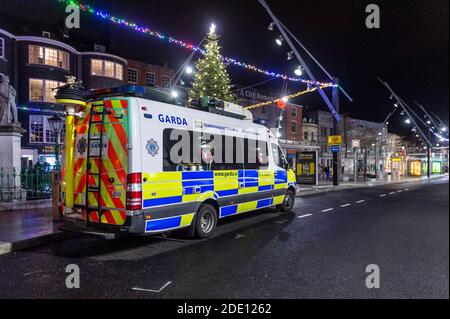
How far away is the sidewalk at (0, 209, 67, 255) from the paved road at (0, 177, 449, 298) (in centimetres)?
28

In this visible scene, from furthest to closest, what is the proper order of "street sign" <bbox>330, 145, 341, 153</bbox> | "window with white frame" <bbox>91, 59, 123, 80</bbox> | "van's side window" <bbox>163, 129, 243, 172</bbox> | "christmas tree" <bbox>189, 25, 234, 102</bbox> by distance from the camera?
"window with white frame" <bbox>91, 59, 123, 80</bbox>
"street sign" <bbox>330, 145, 341, 153</bbox>
"christmas tree" <bbox>189, 25, 234, 102</bbox>
"van's side window" <bbox>163, 129, 243, 172</bbox>

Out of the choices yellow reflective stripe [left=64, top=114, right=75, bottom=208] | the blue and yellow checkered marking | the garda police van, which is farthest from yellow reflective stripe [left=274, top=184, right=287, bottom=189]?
yellow reflective stripe [left=64, top=114, right=75, bottom=208]

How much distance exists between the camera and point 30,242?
648 cm

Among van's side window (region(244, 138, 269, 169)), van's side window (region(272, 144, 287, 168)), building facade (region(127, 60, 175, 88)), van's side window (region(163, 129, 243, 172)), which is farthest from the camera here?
building facade (region(127, 60, 175, 88))

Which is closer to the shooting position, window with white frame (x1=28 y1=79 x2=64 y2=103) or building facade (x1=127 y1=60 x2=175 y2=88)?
window with white frame (x1=28 y1=79 x2=64 y2=103)

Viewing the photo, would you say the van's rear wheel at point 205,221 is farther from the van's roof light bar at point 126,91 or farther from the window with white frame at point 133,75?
the window with white frame at point 133,75

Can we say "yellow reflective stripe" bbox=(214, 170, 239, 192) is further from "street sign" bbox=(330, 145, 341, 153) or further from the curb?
"street sign" bbox=(330, 145, 341, 153)

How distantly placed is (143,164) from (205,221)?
2.27 m

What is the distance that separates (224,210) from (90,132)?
137 inches

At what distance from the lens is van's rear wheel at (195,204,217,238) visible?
22.5 ft

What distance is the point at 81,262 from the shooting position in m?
5.44

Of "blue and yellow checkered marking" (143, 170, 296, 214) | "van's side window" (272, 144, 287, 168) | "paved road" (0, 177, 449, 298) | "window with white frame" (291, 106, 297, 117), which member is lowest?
"paved road" (0, 177, 449, 298)

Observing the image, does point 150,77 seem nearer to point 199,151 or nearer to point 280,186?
point 280,186

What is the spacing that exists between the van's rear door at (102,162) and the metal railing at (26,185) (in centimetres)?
556
